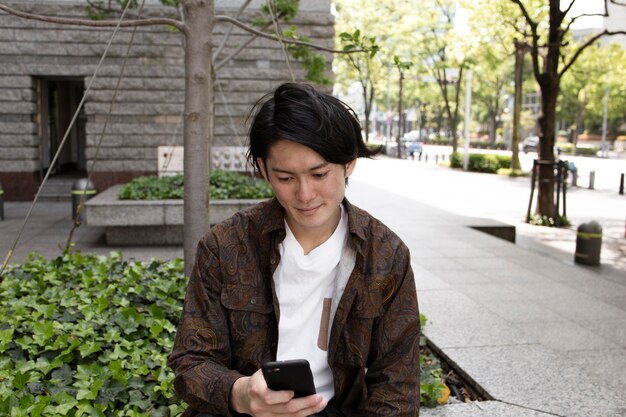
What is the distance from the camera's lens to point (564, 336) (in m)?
5.12

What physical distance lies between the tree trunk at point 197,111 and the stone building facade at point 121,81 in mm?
9525

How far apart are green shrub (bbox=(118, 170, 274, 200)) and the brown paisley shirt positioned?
7145 mm

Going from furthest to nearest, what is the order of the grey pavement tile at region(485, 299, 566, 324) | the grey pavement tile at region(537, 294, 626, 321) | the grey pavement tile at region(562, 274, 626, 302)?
the grey pavement tile at region(562, 274, 626, 302), the grey pavement tile at region(537, 294, 626, 321), the grey pavement tile at region(485, 299, 566, 324)

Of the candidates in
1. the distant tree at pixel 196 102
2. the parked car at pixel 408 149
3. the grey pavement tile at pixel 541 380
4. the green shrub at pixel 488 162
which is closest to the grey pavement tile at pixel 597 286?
the grey pavement tile at pixel 541 380

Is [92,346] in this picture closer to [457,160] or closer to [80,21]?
[80,21]

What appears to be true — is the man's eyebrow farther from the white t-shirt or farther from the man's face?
the white t-shirt

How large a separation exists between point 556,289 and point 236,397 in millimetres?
5820

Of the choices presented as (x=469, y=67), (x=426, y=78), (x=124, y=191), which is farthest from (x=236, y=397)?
(x=426, y=78)

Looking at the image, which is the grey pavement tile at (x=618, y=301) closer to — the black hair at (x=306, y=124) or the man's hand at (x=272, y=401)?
the black hair at (x=306, y=124)

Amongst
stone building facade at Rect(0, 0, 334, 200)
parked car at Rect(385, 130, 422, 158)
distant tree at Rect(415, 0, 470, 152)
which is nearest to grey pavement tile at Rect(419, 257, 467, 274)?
stone building facade at Rect(0, 0, 334, 200)

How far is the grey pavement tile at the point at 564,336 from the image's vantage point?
4.90m

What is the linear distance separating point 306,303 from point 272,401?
1.36ft

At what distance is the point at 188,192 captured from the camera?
15.3ft

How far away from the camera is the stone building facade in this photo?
14227 millimetres
